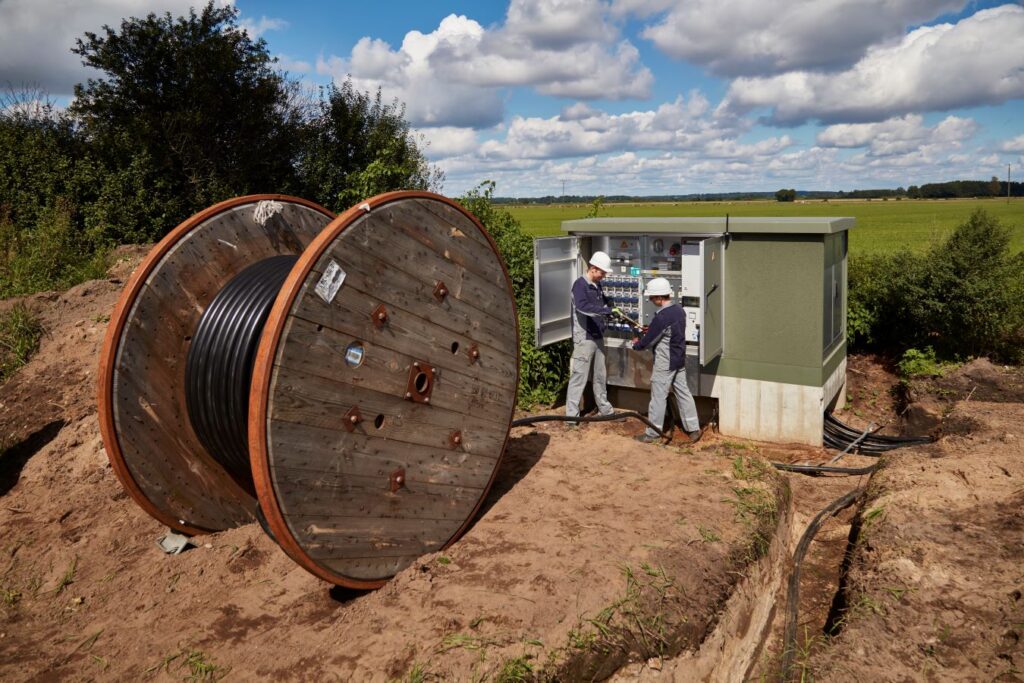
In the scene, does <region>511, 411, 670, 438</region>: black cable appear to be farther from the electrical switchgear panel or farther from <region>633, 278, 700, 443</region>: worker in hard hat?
the electrical switchgear panel

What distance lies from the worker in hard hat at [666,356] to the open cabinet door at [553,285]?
133 centimetres

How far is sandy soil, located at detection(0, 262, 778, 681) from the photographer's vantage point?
A: 4207mm

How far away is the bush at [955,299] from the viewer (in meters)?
11.8

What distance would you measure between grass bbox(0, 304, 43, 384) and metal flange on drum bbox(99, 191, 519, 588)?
5.69 metres

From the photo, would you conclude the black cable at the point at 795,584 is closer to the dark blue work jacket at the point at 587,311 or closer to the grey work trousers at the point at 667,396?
the grey work trousers at the point at 667,396

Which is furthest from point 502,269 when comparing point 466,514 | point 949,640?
→ point 949,640

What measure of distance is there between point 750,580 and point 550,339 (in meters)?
4.91

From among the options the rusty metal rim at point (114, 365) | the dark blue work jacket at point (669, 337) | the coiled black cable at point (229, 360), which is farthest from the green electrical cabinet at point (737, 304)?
the rusty metal rim at point (114, 365)

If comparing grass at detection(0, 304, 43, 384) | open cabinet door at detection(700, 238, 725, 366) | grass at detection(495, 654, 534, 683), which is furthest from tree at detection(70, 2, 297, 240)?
grass at detection(495, 654, 534, 683)

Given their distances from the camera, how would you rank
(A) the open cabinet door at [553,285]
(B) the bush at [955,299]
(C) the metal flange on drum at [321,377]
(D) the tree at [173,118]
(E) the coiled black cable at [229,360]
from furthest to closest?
(D) the tree at [173,118] < (B) the bush at [955,299] < (A) the open cabinet door at [553,285] < (E) the coiled black cable at [229,360] < (C) the metal flange on drum at [321,377]

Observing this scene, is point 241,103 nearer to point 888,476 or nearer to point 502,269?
point 502,269

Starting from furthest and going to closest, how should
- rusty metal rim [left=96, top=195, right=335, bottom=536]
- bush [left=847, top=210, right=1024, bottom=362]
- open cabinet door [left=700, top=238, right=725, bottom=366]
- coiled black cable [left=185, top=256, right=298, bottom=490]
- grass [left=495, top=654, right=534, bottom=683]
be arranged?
bush [left=847, top=210, right=1024, bottom=362]
open cabinet door [left=700, top=238, right=725, bottom=366]
rusty metal rim [left=96, top=195, right=335, bottom=536]
coiled black cable [left=185, top=256, right=298, bottom=490]
grass [left=495, top=654, right=534, bottom=683]

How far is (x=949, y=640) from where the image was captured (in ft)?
16.5

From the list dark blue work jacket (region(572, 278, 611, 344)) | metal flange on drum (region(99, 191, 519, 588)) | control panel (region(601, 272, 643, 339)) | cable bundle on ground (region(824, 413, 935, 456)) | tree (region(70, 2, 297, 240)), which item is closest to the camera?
metal flange on drum (region(99, 191, 519, 588))
